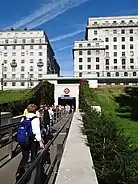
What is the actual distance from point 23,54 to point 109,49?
28.5m

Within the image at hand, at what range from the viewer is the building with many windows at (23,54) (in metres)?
107

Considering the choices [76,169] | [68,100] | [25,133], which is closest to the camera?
[76,169]

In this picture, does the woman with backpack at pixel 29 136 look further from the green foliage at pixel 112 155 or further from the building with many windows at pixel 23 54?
the building with many windows at pixel 23 54

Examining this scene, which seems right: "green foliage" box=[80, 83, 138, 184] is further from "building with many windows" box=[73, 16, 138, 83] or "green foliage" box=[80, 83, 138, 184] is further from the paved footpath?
"building with many windows" box=[73, 16, 138, 83]

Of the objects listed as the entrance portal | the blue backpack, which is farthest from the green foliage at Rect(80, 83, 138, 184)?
the entrance portal

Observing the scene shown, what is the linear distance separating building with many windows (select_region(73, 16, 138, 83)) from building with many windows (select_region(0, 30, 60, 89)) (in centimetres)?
1159

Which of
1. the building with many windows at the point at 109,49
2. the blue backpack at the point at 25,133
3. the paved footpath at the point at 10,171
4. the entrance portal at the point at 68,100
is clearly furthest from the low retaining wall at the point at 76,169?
the building with many windows at the point at 109,49

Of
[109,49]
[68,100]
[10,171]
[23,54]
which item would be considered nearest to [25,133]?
[10,171]

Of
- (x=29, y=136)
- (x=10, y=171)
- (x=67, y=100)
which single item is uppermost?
(x=29, y=136)

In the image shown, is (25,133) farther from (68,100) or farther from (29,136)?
(68,100)

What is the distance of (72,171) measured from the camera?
515 cm

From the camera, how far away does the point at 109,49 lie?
10769 centimetres

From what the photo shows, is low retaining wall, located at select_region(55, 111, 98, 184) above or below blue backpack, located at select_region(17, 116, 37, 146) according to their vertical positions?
below

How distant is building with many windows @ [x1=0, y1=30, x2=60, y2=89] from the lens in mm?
107312
